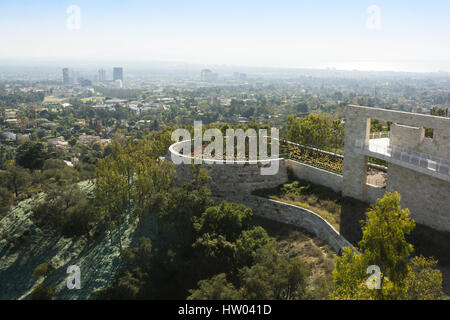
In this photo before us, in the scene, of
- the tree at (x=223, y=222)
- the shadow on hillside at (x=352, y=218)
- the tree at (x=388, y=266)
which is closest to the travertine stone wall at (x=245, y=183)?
the tree at (x=223, y=222)

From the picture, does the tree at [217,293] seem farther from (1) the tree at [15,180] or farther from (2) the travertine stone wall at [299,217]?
(1) the tree at [15,180]

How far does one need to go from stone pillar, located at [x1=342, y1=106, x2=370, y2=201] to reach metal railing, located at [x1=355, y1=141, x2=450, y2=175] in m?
0.34

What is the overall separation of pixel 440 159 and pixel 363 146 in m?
3.36

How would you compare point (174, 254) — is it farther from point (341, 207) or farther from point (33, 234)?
point (33, 234)

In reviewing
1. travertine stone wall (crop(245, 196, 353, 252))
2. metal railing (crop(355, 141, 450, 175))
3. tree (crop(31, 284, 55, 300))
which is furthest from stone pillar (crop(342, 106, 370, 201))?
tree (crop(31, 284, 55, 300))

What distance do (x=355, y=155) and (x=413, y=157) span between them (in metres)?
2.89

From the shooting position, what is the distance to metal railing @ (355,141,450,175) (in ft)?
42.9

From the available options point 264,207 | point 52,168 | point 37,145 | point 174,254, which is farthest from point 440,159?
point 37,145

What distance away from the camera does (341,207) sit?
16.6 meters

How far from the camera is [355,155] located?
16609 mm

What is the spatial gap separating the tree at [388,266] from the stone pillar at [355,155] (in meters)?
7.05

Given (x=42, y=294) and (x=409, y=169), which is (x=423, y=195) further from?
(x=42, y=294)

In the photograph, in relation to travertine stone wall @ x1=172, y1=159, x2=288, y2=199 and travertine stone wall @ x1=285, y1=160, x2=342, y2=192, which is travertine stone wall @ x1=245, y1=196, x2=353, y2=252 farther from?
travertine stone wall @ x1=285, y1=160, x2=342, y2=192
